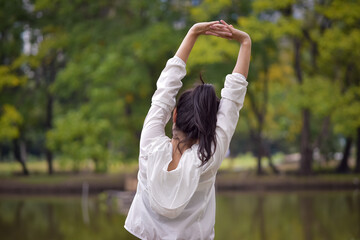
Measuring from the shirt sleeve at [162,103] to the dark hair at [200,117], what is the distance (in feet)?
0.15

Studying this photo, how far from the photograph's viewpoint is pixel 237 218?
11.9 meters

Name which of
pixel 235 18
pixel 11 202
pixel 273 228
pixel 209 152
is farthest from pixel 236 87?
pixel 235 18

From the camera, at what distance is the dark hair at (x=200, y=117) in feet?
6.36

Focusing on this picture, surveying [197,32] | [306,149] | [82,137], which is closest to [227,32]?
[197,32]

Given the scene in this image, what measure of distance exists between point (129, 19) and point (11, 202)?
8921mm

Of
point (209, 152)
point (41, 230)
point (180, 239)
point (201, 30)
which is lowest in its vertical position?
point (41, 230)

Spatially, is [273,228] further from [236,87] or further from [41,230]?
[236,87]

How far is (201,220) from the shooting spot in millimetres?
1994

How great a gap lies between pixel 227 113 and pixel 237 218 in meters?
10.2

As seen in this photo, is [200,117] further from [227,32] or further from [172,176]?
[227,32]

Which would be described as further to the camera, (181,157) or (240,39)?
(240,39)

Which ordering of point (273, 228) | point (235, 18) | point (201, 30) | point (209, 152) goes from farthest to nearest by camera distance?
point (235, 18) < point (273, 228) < point (201, 30) < point (209, 152)

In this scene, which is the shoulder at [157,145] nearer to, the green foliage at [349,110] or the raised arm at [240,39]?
the raised arm at [240,39]

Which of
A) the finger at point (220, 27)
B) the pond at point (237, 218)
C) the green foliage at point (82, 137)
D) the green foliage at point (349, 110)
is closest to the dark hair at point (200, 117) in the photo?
the finger at point (220, 27)
